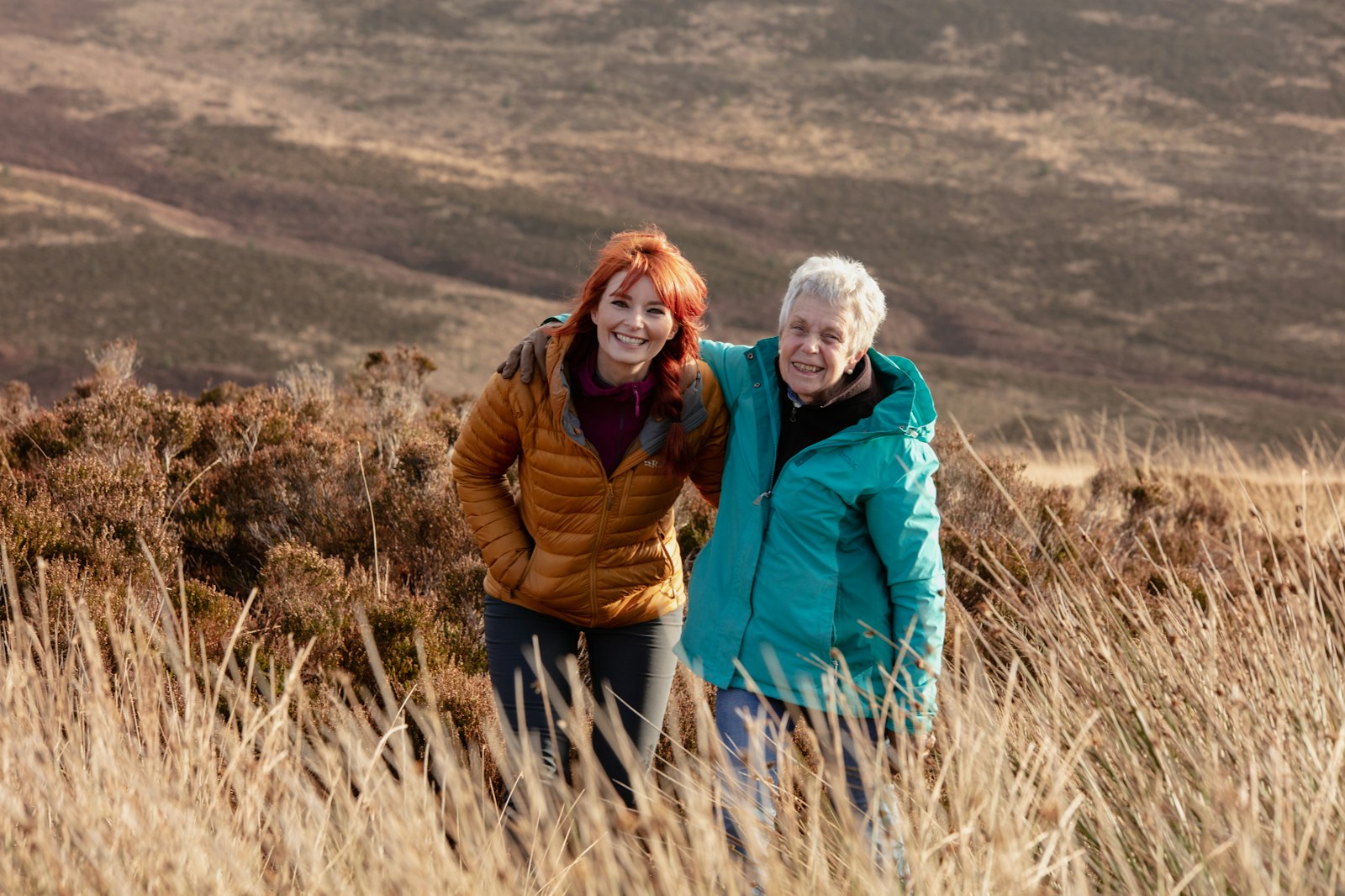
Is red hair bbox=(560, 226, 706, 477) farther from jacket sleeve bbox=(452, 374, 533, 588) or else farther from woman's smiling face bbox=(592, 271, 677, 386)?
jacket sleeve bbox=(452, 374, 533, 588)

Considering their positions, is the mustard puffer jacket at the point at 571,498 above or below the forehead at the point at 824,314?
below

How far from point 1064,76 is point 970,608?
52.2 metres

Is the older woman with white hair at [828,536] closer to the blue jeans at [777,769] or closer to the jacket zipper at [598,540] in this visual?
the blue jeans at [777,769]

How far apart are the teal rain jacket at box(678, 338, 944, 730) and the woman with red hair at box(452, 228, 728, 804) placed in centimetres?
20

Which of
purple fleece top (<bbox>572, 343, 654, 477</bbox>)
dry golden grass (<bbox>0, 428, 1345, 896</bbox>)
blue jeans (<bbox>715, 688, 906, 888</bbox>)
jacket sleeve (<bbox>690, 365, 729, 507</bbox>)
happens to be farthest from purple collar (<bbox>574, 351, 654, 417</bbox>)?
dry golden grass (<bbox>0, 428, 1345, 896</bbox>)

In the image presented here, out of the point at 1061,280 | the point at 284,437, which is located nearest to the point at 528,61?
the point at 1061,280

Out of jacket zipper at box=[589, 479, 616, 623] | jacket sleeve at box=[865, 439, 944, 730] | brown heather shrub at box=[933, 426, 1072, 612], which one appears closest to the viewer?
jacket sleeve at box=[865, 439, 944, 730]

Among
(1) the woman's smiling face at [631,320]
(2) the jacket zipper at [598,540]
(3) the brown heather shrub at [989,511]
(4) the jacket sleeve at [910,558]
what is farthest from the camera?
(3) the brown heather shrub at [989,511]

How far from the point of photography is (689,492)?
584 centimetres

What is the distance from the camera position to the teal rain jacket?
267 cm

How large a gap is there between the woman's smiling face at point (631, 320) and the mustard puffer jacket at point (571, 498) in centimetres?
15

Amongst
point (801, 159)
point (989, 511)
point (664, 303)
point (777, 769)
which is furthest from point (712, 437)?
point (801, 159)

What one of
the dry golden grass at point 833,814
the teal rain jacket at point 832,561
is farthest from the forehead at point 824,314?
the dry golden grass at point 833,814

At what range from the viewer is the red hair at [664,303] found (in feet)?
9.50
